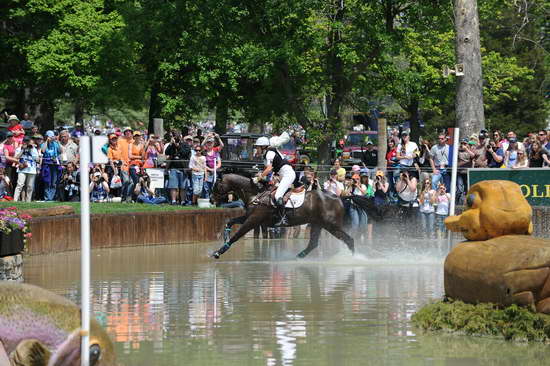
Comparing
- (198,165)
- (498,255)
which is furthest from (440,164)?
(498,255)

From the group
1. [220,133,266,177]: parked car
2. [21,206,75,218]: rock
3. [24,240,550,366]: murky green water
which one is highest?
[220,133,266,177]: parked car

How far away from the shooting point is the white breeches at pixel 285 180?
79.1 ft

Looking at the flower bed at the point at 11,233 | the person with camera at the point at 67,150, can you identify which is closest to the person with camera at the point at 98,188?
the person with camera at the point at 67,150

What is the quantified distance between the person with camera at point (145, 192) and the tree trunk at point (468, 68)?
27.4 feet

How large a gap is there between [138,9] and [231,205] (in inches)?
608

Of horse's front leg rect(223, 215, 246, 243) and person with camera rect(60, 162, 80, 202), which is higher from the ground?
person with camera rect(60, 162, 80, 202)

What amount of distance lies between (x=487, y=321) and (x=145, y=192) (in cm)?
1902

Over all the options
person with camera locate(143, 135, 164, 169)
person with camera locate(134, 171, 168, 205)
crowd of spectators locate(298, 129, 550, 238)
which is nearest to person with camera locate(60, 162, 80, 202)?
person with camera locate(134, 171, 168, 205)

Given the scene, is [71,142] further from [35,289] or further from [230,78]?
[35,289]

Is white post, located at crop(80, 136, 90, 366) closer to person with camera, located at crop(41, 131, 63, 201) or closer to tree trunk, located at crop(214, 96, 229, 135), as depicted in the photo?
person with camera, located at crop(41, 131, 63, 201)

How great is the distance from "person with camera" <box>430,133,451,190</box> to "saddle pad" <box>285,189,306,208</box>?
521 cm

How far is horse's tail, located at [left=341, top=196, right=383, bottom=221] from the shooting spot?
80.9ft

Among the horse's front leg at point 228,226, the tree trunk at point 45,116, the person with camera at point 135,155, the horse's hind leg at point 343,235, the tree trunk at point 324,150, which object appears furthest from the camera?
the tree trunk at point 45,116

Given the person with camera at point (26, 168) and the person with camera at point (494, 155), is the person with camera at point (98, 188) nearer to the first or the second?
the person with camera at point (26, 168)
